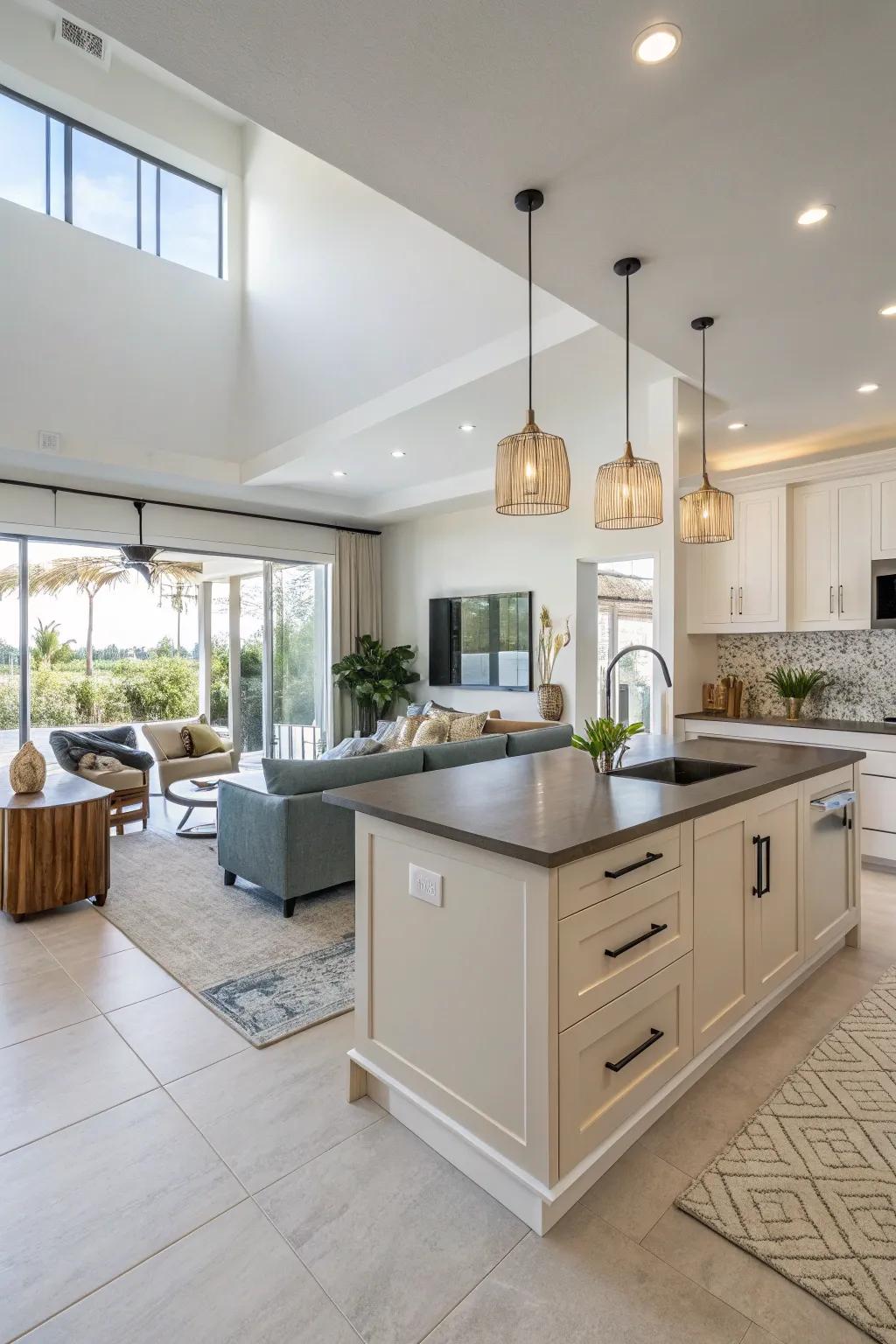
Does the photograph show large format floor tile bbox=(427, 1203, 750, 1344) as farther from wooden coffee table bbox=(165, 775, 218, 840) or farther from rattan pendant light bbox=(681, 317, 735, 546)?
wooden coffee table bbox=(165, 775, 218, 840)

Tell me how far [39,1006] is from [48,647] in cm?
442

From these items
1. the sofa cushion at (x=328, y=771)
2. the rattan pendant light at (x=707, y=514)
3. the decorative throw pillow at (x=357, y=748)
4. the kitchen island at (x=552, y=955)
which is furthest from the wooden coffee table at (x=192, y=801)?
the rattan pendant light at (x=707, y=514)

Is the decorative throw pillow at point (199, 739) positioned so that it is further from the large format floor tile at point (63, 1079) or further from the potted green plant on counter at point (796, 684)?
the potted green plant on counter at point (796, 684)

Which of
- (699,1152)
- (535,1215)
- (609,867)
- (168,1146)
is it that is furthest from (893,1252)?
(168,1146)

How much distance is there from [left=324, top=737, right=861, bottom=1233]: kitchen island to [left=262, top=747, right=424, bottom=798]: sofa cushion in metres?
1.30

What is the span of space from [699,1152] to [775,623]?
3.52m

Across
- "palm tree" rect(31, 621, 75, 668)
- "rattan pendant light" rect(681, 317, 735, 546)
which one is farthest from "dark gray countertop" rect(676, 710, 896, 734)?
"palm tree" rect(31, 621, 75, 668)

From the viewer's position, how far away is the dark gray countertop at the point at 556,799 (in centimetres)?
162

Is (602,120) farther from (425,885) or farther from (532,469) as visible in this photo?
(425,885)

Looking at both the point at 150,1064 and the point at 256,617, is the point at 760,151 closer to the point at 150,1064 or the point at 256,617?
the point at 150,1064

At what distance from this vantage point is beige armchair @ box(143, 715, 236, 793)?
6016 millimetres

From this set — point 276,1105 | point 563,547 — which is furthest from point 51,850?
point 563,547

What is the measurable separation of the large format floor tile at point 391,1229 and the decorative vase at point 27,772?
275cm

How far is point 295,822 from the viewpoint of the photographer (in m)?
3.51
